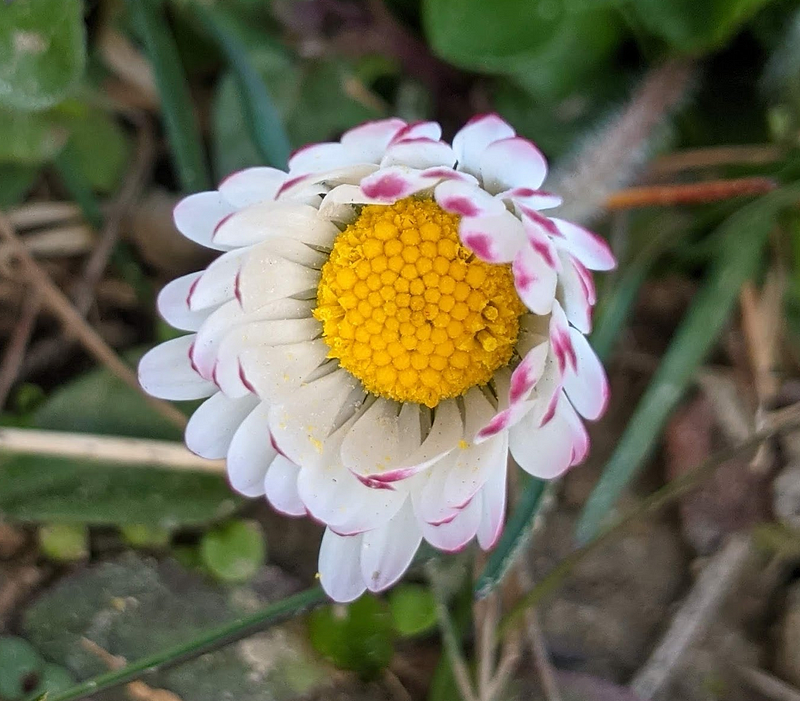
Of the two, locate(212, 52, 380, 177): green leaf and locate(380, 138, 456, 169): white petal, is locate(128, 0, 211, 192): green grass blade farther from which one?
locate(380, 138, 456, 169): white petal

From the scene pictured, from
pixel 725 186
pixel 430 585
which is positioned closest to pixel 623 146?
pixel 725 186

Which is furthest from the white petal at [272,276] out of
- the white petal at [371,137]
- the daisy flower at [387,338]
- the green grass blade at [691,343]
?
the green grass blade at [691,343]

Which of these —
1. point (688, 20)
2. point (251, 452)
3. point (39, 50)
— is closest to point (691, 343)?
point (688, 20)

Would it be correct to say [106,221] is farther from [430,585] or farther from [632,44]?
[632,44]

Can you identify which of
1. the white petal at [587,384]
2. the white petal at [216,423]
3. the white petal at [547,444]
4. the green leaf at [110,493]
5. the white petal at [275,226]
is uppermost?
the white petal at [275,226]

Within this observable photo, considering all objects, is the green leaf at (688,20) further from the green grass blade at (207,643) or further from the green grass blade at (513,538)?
the green grass blade at (207,643)

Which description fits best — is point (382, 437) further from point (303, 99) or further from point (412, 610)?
point (303, 99)

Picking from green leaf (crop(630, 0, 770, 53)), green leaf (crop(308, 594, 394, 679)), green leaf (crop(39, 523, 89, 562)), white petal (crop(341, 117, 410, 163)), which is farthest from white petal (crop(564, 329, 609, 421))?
green leaf (crop(39, 523, 89, 562))
